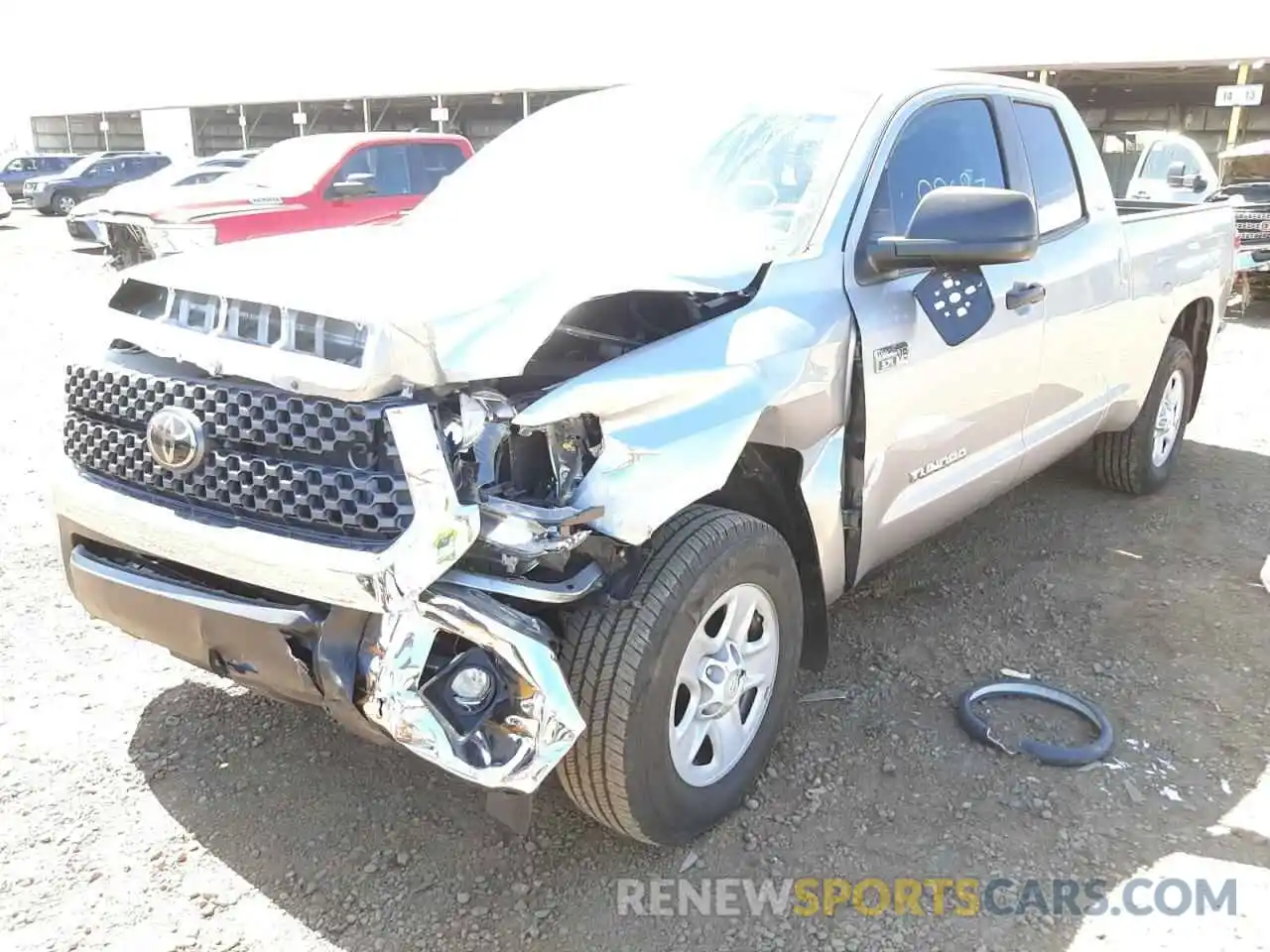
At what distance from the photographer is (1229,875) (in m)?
2.81

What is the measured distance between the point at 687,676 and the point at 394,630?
793 mm

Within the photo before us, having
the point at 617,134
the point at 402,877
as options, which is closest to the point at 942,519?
the point at 617,134

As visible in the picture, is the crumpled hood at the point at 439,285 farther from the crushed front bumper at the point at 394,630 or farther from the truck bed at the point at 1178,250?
the truck bed at the point at 1178,250

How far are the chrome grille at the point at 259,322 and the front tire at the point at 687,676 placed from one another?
79 centimetres

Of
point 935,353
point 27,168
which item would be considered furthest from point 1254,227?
point 27,168

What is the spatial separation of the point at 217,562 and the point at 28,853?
1.09 m

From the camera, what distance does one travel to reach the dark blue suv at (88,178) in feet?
83.6

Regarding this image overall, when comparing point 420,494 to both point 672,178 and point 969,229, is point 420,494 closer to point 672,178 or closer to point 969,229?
point 672,178

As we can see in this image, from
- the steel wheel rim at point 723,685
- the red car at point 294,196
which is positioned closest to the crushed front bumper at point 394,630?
the steel wheel rim at point 723,685

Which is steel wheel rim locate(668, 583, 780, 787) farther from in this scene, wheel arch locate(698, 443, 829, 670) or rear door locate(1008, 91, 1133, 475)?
rear door locate(1008, 91, 1133, 475)

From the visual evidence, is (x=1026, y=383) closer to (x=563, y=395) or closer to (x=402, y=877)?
(x=563, y=395)

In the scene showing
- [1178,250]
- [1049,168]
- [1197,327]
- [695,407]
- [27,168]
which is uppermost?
[1049,168]

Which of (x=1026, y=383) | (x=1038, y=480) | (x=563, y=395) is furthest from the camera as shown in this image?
(x=1038, y=480)

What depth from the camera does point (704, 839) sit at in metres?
2.91
